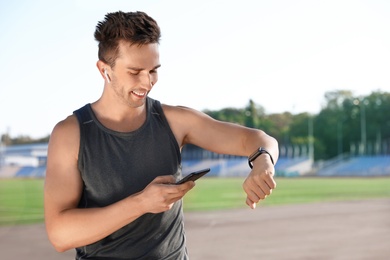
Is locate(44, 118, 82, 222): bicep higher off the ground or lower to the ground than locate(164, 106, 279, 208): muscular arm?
lower

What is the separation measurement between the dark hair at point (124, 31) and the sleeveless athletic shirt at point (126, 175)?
218 millimetres

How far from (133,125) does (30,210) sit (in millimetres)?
17613

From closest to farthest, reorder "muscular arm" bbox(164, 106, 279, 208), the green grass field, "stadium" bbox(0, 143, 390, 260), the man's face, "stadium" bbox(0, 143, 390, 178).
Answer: the man's face
"muscular arm" bbox(164, 106, 279, 208)
"stadium" bbox(0, 143, 390, 260)
the green grass field
"stadium" bbox(0, 143, 390, 178)

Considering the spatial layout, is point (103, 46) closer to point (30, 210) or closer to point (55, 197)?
point (55, 197)

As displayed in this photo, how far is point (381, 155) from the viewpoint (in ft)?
173

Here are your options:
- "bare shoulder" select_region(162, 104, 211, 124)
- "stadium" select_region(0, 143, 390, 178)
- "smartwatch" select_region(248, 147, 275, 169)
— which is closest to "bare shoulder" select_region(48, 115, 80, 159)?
"bare shoulder" select_region(162, 104, 211, 124)

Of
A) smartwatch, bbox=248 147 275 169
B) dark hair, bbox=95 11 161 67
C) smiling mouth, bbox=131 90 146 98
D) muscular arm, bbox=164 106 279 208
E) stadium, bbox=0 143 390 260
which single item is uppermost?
dark hair, bbox=95 11 161 67

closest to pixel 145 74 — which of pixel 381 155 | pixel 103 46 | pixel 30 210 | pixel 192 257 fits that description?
pixel 103 46

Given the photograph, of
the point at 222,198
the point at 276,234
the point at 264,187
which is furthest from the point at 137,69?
the point at 222,198

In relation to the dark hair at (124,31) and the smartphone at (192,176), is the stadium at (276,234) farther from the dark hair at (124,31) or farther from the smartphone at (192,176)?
the smartphone at (192,176)

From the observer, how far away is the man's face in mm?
1862

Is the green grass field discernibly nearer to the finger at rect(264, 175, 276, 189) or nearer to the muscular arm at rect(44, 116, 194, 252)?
the muscular arm at rect(44, 116, 194, 252)

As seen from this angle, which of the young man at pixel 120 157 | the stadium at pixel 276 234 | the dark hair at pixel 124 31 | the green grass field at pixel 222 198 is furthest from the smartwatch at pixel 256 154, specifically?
the green grass field at pixel 222 198

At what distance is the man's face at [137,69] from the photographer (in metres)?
1.86
